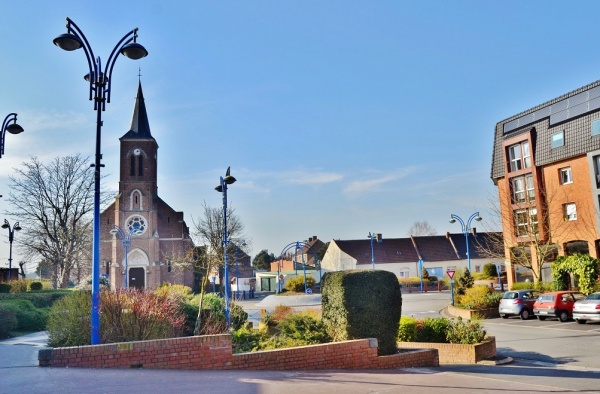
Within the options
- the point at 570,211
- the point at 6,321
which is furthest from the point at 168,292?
the point at 570,211

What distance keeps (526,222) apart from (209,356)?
30235 mm

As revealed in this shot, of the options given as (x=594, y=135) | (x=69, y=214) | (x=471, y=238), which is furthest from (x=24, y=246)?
(x=471, y=238)

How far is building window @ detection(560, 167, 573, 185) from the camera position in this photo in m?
33.2

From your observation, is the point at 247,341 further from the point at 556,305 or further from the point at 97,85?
the point at 556,305

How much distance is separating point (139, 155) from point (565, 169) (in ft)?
132

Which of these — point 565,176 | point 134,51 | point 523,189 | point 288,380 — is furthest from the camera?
point 523,189

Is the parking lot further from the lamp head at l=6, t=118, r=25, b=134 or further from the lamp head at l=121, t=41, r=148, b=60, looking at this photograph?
the lamp head at l=6, t=118, r=25, b=134

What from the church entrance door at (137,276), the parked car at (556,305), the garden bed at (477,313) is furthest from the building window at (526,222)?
the church entrance door at (137,276)

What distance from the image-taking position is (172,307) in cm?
1309

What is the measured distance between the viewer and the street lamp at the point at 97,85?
10.1m

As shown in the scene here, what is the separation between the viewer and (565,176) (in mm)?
33625

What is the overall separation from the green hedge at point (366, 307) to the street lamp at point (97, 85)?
5248 millimetres

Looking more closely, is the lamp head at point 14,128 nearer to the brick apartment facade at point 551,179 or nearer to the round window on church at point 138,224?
the brick apartment facade at point 551,179

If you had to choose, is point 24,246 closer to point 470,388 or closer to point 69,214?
point 69,214
